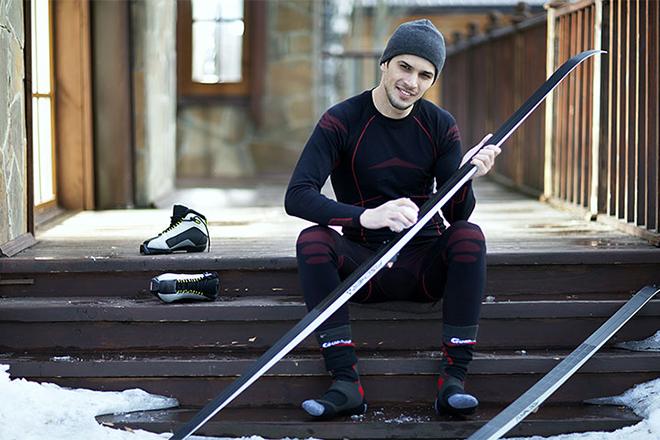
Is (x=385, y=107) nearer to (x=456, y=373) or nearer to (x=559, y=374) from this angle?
(x=456, y=373)

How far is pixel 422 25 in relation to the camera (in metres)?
3.48

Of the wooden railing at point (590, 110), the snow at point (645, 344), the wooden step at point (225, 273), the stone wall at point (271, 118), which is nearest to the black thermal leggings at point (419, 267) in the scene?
the wooden step at point (225, 273)

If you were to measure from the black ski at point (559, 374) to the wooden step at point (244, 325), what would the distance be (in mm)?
86

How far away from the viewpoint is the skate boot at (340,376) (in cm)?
338

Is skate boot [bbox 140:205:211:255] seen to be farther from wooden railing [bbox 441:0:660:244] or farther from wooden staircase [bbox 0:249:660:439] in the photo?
wooden railing [bbox 441:0:660:244]

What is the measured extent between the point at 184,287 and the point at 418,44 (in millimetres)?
1074

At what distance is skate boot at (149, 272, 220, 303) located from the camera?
12.4ft

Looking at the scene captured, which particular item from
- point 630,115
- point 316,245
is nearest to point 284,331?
point 316,245

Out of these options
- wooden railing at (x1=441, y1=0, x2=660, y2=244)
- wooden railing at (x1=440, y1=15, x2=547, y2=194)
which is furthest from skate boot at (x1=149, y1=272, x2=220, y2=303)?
wooden railing at (x1=440, y1=15, x2=547, y2=194)

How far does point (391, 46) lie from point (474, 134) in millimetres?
5464

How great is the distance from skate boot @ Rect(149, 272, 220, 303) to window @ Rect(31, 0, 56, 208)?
1685mm

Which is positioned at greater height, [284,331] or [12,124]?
[12,124]

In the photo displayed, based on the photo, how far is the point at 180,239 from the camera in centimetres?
413

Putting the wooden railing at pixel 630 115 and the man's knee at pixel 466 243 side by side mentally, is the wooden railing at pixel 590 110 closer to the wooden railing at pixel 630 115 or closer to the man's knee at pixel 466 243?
the wooden railing at pixel 630 115
